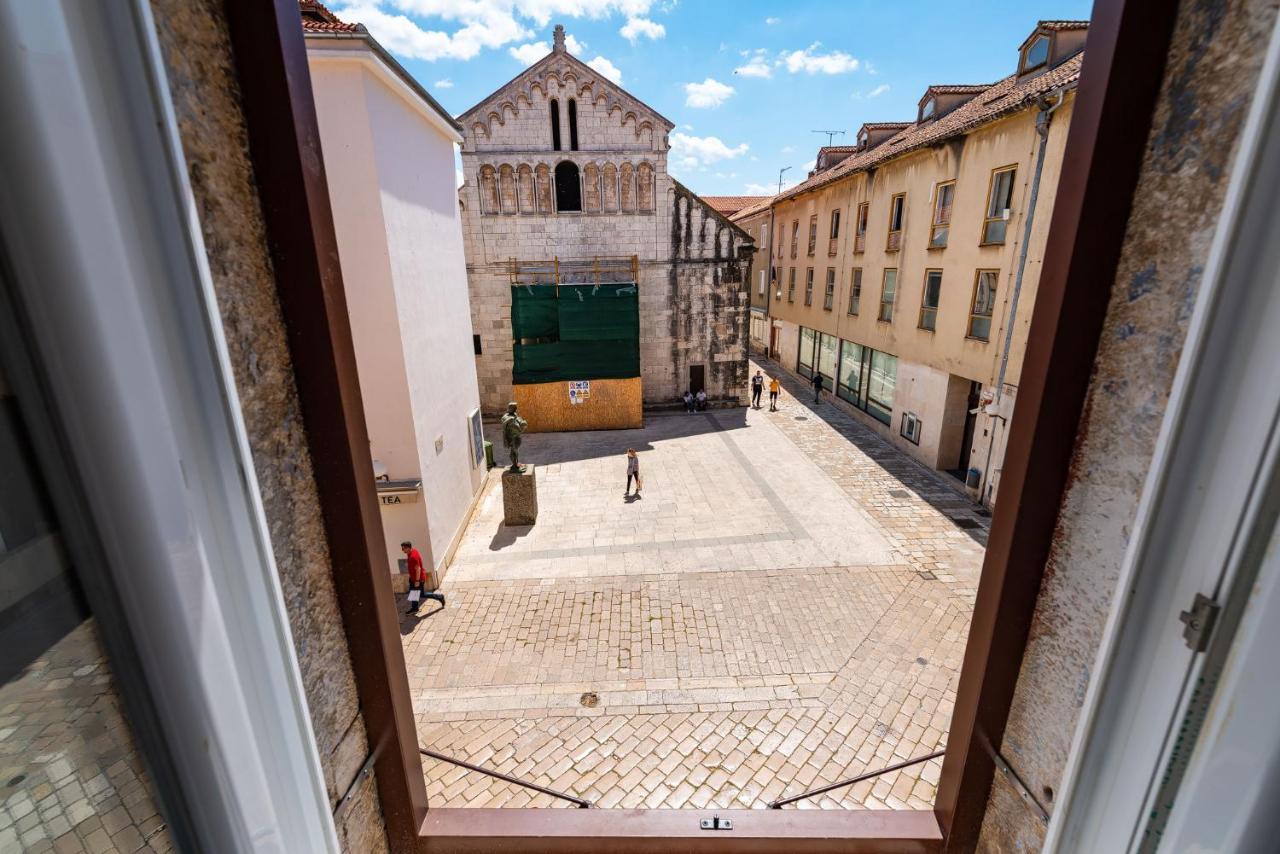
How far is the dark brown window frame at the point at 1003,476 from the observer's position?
1104 mm

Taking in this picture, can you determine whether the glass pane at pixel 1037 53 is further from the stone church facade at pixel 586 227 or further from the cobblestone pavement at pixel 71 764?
the cobblestone pavement at pixel 71 764

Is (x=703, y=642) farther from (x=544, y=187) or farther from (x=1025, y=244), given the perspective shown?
(x=544, y=187)

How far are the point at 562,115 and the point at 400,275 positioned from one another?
10883 mm

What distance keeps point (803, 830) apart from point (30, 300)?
2185 mm

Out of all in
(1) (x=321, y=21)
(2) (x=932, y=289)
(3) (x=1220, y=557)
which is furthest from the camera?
(2) (x=932, y=289)

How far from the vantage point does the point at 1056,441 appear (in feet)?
4.25

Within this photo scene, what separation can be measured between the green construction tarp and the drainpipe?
9.53 meters

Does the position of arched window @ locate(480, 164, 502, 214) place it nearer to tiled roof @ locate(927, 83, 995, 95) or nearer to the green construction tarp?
the green construction tarp

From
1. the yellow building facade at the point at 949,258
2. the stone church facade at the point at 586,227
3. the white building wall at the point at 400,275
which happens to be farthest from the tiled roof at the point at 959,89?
the white building wall at the point at 400,275

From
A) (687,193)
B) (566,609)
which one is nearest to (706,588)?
Result: (566,609)

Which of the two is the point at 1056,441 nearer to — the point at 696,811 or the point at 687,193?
the point at 696,811

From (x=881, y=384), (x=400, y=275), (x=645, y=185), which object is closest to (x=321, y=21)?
(x=400, y=275)

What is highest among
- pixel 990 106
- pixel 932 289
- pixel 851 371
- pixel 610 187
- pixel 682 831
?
pixel 990 106

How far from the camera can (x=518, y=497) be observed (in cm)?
1055
